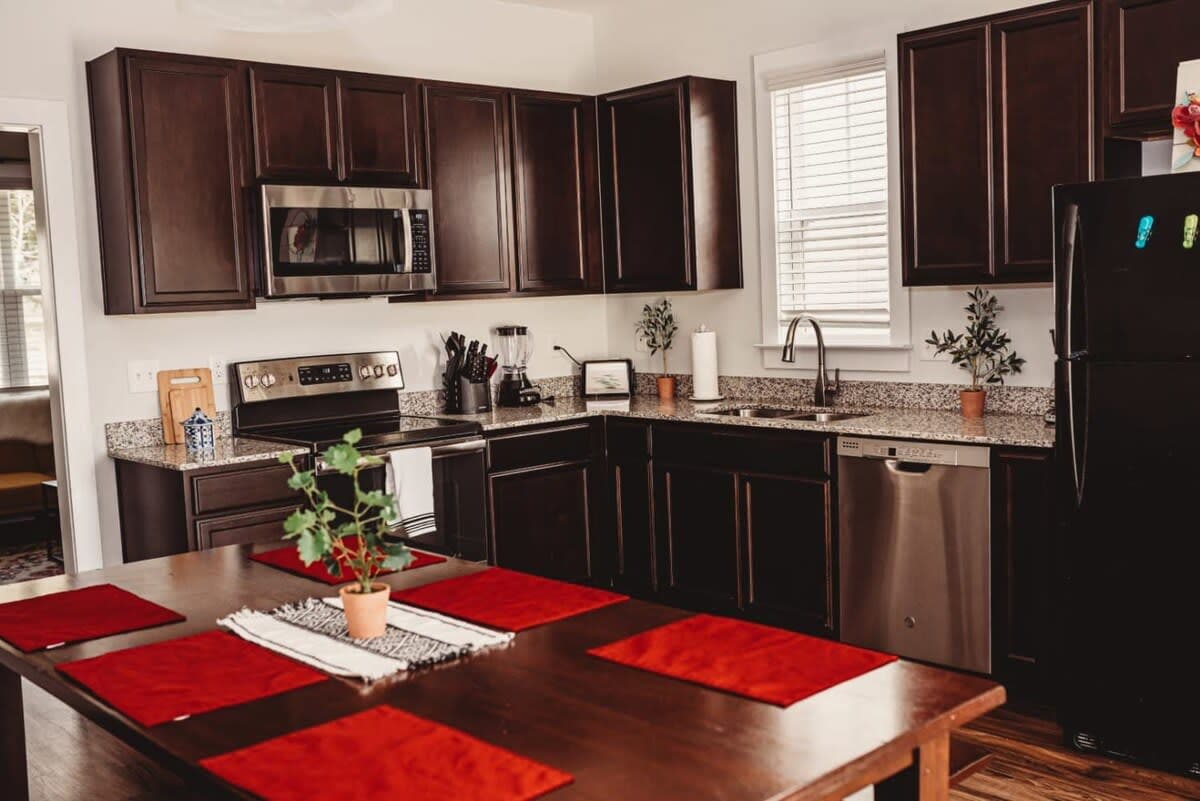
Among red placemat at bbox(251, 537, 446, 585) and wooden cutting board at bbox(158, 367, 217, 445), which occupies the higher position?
wooden cutting board at bbox(158, 367, 217, 445)

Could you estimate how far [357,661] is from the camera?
2.05 meters

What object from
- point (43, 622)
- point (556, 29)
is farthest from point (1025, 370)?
point (43, 622)

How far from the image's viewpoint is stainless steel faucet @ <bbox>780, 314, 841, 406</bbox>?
493cm

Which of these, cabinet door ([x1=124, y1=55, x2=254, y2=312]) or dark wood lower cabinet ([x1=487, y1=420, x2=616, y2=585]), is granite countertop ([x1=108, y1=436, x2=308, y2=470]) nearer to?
cabinet door ([x1=124, y1=55, x2=254, y2=312])

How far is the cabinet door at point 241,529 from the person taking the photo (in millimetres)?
4102

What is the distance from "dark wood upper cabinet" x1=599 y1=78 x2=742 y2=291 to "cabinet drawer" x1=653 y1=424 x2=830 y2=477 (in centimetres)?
74

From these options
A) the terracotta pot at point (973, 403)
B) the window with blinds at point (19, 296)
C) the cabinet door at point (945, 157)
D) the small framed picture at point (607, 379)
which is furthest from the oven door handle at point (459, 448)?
the window with blinds at point (19, 296)

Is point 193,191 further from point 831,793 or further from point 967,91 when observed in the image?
point 831,793

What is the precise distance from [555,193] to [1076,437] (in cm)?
279

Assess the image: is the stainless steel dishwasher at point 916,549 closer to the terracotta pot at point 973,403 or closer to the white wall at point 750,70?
the terracotta pot at point 973,403

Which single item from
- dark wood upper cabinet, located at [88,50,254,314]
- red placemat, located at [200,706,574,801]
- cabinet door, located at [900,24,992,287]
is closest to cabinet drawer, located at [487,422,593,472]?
dark wood upper cabinet, located at [88,50,254,314]

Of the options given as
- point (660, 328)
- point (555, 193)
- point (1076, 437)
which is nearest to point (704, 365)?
point (660, 328)

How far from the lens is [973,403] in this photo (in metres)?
4.45

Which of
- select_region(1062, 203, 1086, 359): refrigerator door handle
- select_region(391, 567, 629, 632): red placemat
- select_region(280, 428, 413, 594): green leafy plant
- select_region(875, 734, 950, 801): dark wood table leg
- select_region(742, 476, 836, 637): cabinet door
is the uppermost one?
select_region(1062, 203, 1086, 359): refrigerator door handle
